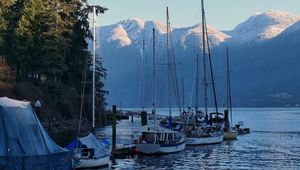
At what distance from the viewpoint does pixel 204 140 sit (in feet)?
247

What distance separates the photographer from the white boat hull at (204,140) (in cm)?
7306

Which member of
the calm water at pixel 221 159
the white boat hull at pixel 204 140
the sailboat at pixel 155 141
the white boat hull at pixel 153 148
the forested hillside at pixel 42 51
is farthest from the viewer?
the forested hillside at pixel 42 51

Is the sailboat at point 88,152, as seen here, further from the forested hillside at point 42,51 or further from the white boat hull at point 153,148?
the forested hillside at point 42,51

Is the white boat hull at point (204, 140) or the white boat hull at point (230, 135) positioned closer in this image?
the white boat hull at point (204, 140)

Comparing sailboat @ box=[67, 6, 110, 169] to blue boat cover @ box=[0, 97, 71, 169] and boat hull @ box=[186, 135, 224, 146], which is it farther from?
boat hull @ box=[186, 135, 224, 146]

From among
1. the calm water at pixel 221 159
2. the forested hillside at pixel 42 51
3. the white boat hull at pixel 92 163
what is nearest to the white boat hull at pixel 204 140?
the calm water at pixel 221 159

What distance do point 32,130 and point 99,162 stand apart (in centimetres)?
1187

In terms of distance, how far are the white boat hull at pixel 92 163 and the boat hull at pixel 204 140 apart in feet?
89.1

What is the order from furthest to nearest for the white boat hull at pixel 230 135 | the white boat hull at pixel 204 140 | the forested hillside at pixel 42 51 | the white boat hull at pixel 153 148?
the white boat hull at pixel 230 135
the forested hillside at pixel 42 51
the white boat hull at pixel 204 140
the white boat hull at pixel 153 148

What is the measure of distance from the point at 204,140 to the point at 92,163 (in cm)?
3272

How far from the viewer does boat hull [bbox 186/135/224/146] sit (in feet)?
240

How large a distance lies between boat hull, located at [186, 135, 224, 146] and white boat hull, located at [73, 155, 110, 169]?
27145 mm

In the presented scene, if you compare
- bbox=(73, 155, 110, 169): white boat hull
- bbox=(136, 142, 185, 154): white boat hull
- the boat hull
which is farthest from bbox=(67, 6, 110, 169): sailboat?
the boat hull

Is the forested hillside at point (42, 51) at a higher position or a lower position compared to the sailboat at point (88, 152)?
higher
